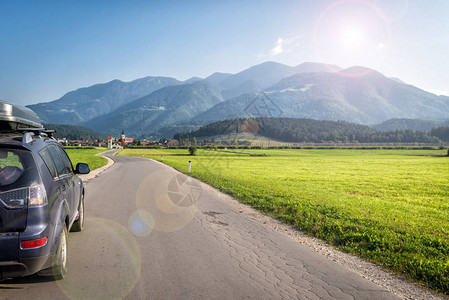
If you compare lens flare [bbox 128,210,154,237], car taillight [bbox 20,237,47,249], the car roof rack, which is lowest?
lens flare [bbox 128,210,154,237]

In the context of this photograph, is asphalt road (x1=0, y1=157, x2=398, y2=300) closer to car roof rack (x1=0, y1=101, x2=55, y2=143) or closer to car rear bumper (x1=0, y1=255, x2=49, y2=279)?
car rear bumper (x1=0, y1=255, x2=49, y2=279)

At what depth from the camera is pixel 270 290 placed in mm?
3900

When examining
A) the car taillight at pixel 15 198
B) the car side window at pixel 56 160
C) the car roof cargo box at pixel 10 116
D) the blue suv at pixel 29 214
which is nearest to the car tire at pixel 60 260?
the blue suv at pixel 29 214

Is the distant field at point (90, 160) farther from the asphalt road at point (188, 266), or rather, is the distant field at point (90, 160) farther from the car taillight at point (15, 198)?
the car taillight at point (15, 198)

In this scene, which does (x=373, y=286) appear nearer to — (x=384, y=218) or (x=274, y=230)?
(x=274, y=230)

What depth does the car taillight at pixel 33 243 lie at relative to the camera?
3268mm

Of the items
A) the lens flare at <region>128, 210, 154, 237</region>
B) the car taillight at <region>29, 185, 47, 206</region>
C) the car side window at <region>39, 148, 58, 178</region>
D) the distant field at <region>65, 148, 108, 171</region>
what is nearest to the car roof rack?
the car side window at <region>39, 148, 58, 178</region>

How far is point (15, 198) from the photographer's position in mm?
3297

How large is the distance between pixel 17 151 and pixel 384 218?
1007 cm

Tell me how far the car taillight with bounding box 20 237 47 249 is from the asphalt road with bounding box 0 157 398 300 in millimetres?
746

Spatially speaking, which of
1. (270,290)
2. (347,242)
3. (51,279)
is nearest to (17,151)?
(51,279)

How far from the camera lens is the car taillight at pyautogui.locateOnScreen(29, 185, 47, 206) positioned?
338 centimetres

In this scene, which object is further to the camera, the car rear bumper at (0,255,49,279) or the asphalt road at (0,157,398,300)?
the asphalt road at (0,157,398,300)

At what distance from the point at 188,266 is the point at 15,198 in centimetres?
273
